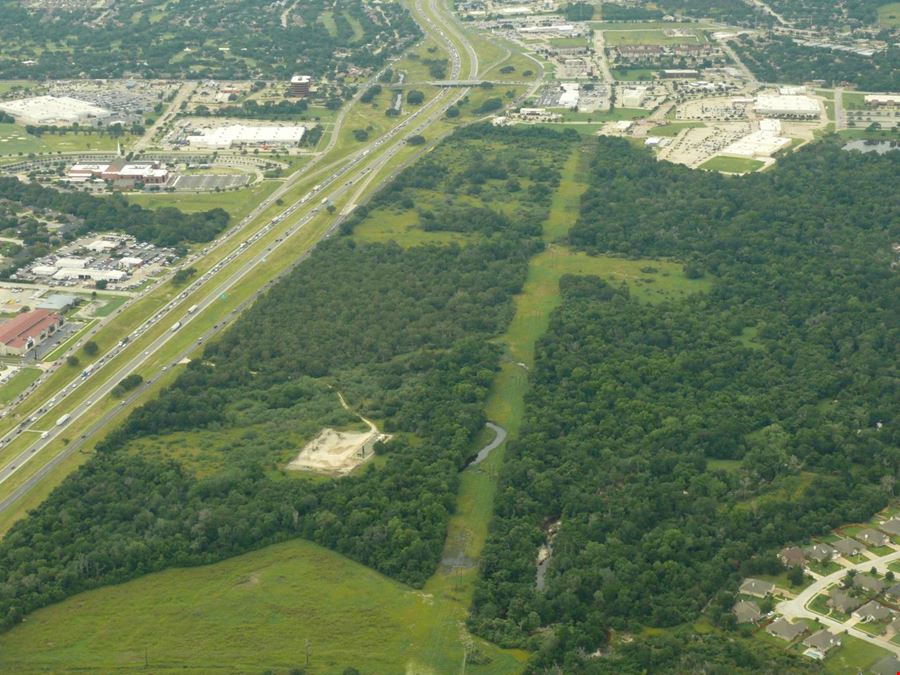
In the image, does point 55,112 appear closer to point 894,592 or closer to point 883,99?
point 883,99

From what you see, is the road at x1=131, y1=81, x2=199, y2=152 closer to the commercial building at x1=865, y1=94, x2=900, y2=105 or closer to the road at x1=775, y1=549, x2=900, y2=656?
the commercial building at x1=865, y1=94, x2=900, y2=105

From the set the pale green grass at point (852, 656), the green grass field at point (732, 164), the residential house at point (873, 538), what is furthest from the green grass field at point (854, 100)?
the pale green grass at point (852, 656)

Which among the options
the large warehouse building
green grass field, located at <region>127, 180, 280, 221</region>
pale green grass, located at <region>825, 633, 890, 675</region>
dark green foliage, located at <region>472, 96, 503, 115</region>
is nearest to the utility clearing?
pale green grass, located at <region>825, 633, 890, 675</region>

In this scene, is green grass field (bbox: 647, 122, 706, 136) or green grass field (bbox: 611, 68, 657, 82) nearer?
green grass field (bbox: 647, 122, 706, 136)

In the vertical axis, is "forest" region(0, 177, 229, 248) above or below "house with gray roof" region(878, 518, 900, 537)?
above

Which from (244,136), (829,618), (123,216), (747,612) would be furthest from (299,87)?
(829,618)

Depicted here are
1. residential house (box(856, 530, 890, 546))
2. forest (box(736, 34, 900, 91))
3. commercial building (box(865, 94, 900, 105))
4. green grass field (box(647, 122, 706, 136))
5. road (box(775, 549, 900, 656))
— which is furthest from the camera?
forest (box(736, 34, 900, 91))

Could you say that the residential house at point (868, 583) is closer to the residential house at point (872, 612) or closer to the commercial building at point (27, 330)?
the residential house at point (872, 612)
